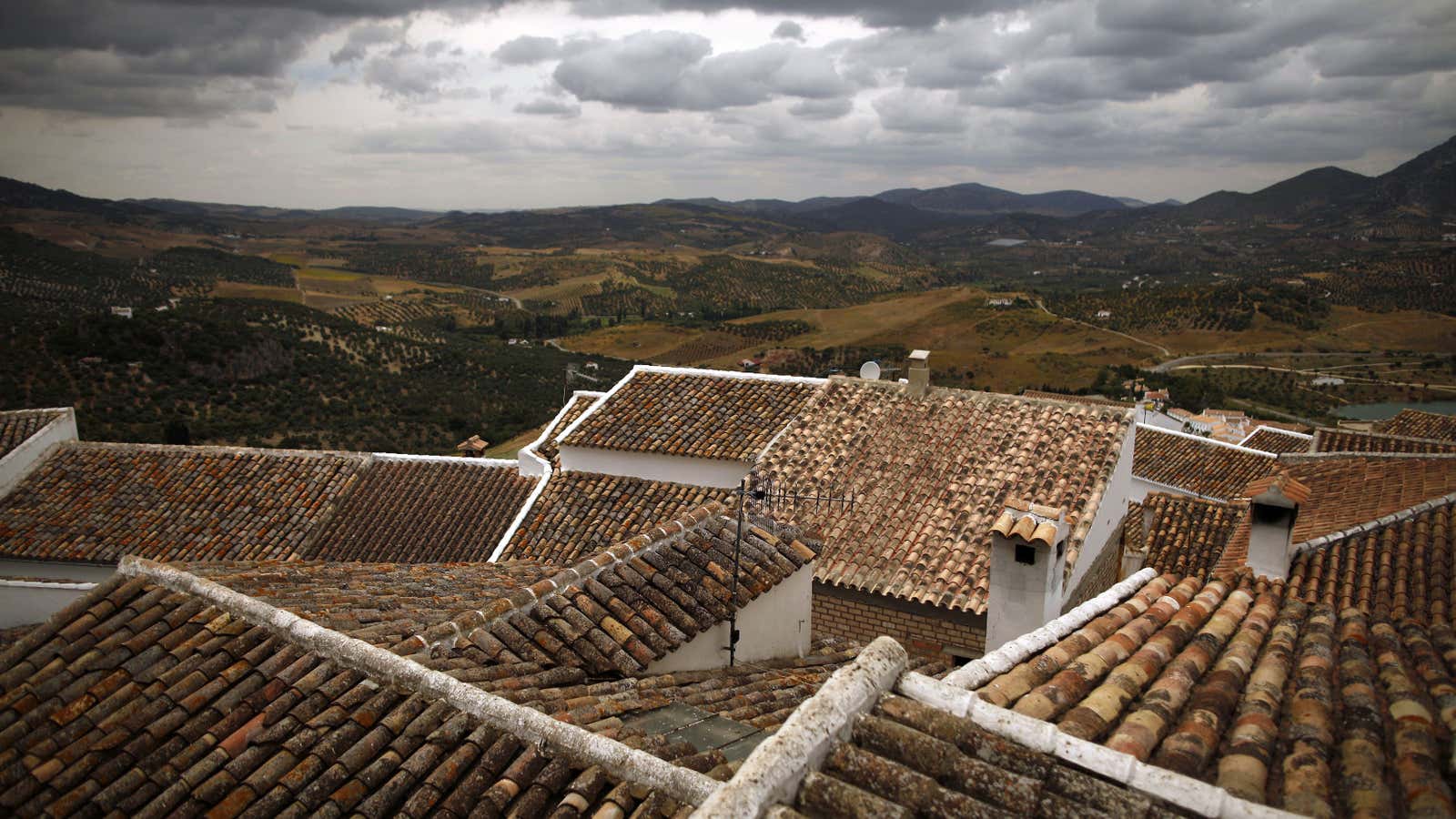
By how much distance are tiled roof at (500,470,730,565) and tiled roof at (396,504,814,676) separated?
5558mm

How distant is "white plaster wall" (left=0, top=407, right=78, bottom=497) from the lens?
17.2m

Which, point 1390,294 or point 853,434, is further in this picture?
point 1390,294

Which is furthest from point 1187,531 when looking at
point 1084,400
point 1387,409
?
point 1387,409

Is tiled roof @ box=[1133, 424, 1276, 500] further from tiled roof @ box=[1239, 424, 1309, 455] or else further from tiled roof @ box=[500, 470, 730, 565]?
tiled roof @ box=[500, 470, 730, 565]

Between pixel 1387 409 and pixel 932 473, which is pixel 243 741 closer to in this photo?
pixel 932 473

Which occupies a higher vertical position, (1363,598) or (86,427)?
(1363,598)

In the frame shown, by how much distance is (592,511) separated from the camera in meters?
13.5

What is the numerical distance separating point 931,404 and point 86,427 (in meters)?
31.5

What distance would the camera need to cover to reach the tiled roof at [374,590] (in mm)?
5786

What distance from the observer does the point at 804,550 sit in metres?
7.45

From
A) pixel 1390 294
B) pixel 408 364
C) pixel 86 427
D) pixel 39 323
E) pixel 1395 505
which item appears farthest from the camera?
pixel 1390 294

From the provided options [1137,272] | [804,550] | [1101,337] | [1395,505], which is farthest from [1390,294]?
[804,550]

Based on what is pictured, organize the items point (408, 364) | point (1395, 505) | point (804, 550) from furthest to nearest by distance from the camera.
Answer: point (408, 364), point (1395, 505), point (804, 550)

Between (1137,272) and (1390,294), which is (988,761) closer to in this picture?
(1390,294)
